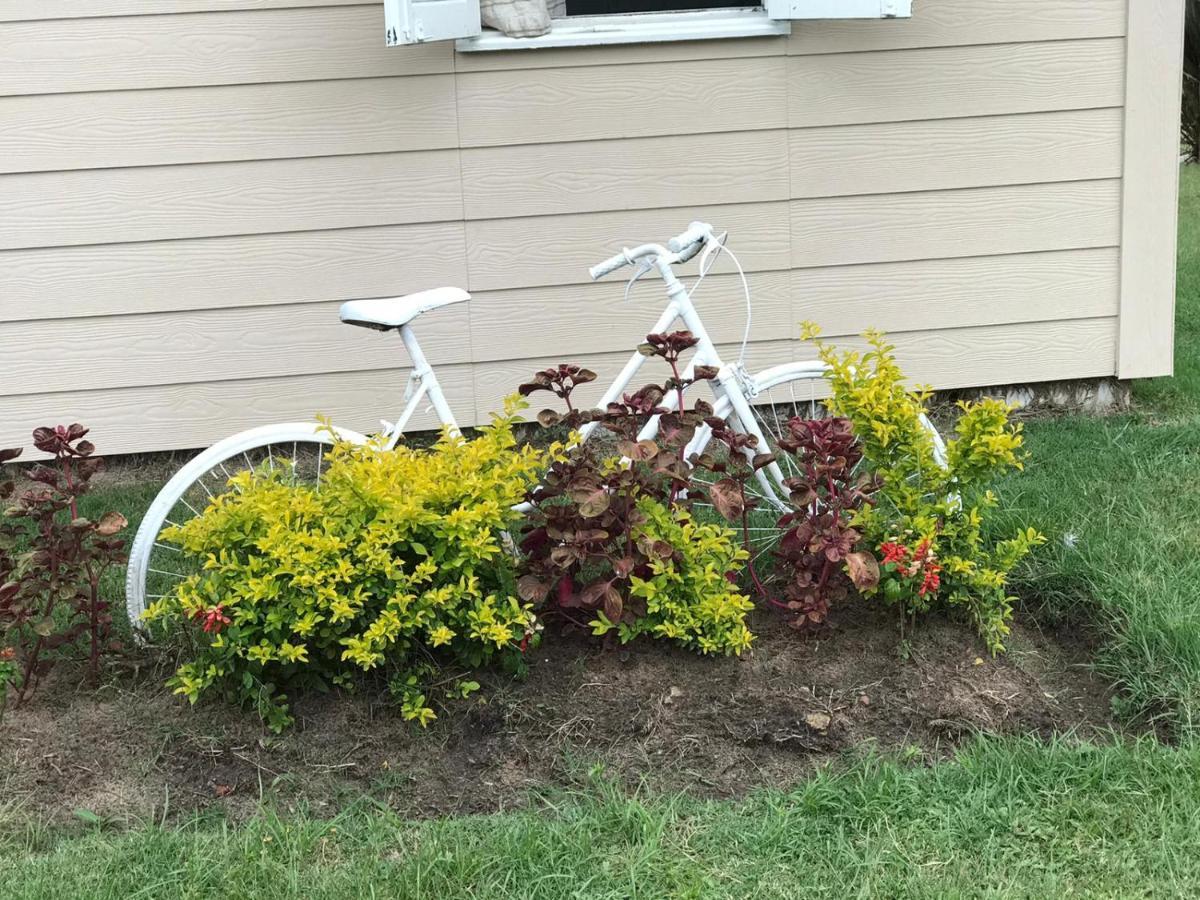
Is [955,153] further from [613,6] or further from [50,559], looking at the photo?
[50,559]

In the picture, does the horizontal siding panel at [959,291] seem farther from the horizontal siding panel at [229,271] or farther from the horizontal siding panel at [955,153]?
the horizontal siding panel at [229,271]

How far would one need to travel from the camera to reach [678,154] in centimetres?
452

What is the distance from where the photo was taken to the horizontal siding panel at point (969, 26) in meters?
4.49

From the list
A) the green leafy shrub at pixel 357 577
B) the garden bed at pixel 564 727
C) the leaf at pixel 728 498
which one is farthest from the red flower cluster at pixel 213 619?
the leaf at pixel 728 498

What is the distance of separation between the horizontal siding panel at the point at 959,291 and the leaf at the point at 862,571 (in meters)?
1.95

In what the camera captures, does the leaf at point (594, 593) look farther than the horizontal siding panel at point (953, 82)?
No

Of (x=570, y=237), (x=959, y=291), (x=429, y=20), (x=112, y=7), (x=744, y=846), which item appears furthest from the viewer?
(x=959, y=291)

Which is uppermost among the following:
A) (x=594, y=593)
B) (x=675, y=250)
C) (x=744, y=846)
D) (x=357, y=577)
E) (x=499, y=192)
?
(x=499, y=192)

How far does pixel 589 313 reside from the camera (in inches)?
182

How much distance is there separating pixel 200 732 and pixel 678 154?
2643 mm

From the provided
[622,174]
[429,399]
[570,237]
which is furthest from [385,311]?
[622,174]

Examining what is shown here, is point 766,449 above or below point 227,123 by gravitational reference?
below

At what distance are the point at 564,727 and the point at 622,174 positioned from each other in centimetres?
234

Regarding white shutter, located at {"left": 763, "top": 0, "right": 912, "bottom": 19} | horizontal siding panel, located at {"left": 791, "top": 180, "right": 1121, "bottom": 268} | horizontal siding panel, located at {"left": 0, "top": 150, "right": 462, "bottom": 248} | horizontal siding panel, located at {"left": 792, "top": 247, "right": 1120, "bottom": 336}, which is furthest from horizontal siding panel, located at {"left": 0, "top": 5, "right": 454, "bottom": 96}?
horizontal siding panel, located at {"left": 792, "top": 247, "right": 1120, "bottom": 336}
